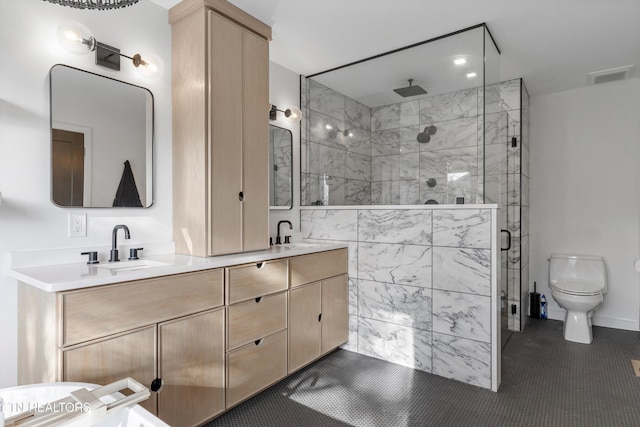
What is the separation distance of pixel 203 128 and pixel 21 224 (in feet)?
3.31

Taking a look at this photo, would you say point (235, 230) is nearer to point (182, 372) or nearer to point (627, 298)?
point (182, 372)

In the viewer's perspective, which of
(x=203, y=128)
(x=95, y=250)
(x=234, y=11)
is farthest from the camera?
(x=234, y=11)

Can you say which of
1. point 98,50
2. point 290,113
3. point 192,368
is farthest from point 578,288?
point 98,50

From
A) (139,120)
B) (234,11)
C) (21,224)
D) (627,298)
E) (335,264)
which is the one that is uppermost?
(234,11)

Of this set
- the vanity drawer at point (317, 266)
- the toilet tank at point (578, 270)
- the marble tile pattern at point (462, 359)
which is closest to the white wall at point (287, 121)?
the vanity drawer at point (317, 266)

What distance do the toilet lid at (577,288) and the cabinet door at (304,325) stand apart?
228cm

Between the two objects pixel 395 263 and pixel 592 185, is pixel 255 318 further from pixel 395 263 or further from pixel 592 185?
pixel 592 185

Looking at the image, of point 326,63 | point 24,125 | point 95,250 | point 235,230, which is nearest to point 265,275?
point 235,230

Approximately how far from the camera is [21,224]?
5.59 feet

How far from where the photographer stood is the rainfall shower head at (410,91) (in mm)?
3299

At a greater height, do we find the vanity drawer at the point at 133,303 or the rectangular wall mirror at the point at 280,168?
the rectangular wall mirror at the point at 280,168

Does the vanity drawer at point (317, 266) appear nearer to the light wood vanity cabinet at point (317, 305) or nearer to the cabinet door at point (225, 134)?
the light wood vanity cabinet at point (317, 305)

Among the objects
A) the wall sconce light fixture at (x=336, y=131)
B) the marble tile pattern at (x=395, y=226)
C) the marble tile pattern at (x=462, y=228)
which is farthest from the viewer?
the wall sconce light fixture at (x=336, y=131)

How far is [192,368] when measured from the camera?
1.81m
